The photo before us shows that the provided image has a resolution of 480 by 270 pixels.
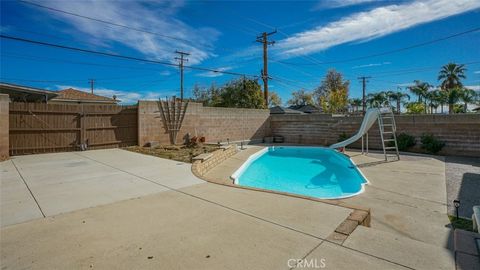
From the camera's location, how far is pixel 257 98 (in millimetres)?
23375

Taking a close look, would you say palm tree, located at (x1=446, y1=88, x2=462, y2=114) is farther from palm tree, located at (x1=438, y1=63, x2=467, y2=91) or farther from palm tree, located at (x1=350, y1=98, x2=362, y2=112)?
palm tree, located at (x1=350, y1=98, x2=362, y2=112)

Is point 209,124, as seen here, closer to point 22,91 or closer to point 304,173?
point 304,173

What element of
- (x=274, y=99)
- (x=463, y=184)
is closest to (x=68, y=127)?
(x=463, y=184)

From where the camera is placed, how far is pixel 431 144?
10664mm

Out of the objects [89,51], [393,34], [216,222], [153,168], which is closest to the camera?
[216,222]

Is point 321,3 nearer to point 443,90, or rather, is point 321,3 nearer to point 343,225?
point 343,225

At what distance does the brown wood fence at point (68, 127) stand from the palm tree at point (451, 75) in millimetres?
39510

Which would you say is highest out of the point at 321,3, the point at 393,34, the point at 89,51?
the point at 393,34

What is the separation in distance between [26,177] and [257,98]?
64.7 feet

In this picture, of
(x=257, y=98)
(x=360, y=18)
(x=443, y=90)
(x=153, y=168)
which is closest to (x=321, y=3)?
(x=360, y=18)

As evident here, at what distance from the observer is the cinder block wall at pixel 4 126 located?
7.50 meters

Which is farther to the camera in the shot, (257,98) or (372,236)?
(257,98)

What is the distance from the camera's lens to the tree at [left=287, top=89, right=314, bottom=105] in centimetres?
3906

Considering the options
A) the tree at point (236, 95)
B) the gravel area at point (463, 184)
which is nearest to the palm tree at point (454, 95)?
the tree at point (236, 95)
